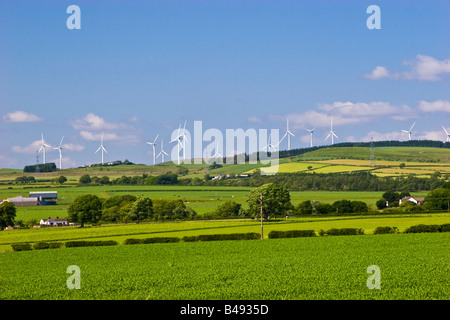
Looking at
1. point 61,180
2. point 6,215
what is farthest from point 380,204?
point 61,180

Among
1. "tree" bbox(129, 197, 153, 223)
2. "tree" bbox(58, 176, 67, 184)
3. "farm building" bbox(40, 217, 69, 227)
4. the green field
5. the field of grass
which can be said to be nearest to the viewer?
the field of grass

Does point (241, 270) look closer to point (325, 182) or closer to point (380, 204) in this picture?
point (380, 204)

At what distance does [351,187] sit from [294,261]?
12216 cm

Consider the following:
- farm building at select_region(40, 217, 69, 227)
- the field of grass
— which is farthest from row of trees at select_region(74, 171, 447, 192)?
farm building at select_region(40, 217, 69, 227)

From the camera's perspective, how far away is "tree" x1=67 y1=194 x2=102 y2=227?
95688 millimetres

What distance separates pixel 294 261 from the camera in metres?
40.6

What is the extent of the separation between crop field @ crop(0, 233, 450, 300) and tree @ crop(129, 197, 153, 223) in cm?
4244

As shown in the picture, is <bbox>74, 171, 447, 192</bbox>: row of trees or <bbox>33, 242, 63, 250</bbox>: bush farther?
<bbox>74, 171, 447, 192</bbox>: row of trees

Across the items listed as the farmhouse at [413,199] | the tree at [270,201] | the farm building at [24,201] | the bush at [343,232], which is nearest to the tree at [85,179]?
the farm building at [24,201]

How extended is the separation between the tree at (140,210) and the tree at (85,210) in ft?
18.4

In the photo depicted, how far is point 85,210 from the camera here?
96.2 m

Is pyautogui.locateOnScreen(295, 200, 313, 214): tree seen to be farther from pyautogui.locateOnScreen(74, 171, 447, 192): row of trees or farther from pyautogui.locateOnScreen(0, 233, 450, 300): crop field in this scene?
pyautogui.locateOnScreen(74, 171, 447, 192): row of trees

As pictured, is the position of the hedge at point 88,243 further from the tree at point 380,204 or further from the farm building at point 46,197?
the farm building at point 46,197
